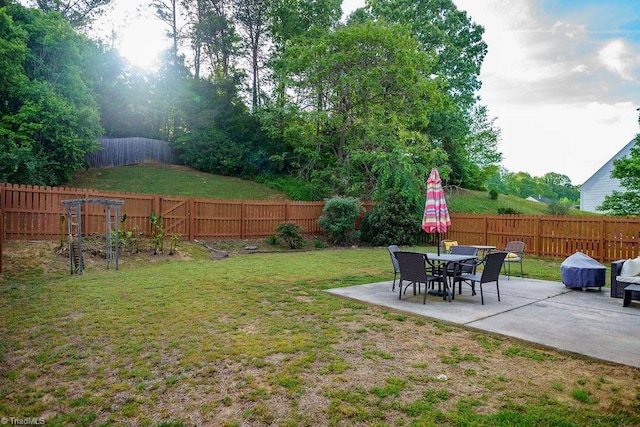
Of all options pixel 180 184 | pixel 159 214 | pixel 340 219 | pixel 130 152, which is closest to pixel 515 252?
pixel 340 219

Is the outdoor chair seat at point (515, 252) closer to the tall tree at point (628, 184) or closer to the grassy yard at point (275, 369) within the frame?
the grassy yard at point (275, 369)

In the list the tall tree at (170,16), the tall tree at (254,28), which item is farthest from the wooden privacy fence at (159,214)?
Result: the tall tree at (170,16)

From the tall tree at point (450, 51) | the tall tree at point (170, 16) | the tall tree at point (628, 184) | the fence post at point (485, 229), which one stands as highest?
the tall tree at point (170, 16)

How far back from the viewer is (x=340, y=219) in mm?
15148

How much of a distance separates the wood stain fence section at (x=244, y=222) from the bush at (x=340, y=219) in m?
1.32

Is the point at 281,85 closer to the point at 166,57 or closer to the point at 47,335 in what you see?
the point at 166,57

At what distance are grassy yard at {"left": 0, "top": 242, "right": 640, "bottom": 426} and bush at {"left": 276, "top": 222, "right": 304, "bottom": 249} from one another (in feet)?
26.7

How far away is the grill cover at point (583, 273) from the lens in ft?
21.1

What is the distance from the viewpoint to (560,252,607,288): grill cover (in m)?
6.42

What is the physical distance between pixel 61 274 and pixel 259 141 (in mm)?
18845

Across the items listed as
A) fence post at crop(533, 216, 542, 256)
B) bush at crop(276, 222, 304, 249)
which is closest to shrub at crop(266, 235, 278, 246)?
bush at crop(276, 222, 304, 249)

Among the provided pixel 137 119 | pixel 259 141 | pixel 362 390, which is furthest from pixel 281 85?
pixel 362 390

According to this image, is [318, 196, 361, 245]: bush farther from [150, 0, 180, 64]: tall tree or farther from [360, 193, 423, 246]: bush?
[150, 0, 180, 64]: tall tree

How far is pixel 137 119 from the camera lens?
83.5 ft
